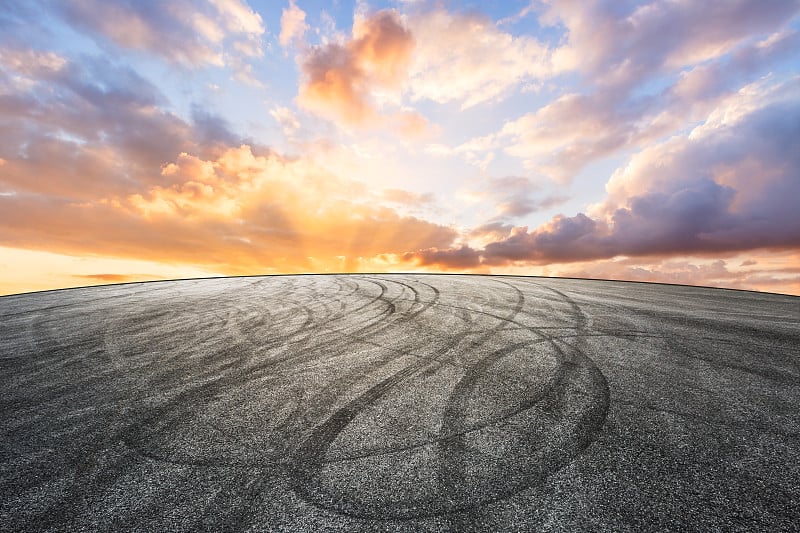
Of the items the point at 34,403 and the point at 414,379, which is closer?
the point at 34,403

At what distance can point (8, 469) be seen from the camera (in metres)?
2.76

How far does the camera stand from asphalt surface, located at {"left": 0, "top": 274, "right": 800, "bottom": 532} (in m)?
2.20

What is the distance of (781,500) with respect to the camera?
2.24 m

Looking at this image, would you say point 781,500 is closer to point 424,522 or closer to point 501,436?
point 501,436

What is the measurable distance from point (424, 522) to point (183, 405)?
3.16m

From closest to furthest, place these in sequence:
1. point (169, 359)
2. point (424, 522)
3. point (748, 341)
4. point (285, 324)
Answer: point (424, 522) → point (169, 359) → point (748, 341) → point (285, 324)

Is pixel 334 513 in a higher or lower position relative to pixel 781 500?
higher

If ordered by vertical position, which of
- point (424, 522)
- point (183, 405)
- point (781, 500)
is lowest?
point (781, 500)

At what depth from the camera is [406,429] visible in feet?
10.3

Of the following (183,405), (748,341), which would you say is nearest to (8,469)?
(183,405)

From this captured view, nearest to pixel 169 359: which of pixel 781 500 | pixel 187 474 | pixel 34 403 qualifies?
pixel 34 403

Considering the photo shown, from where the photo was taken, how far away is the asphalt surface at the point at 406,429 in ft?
7.22

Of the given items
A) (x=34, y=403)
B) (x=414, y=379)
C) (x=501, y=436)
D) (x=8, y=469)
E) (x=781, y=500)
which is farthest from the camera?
(x=414, y=379)

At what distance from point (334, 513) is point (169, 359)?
463 centimetres
